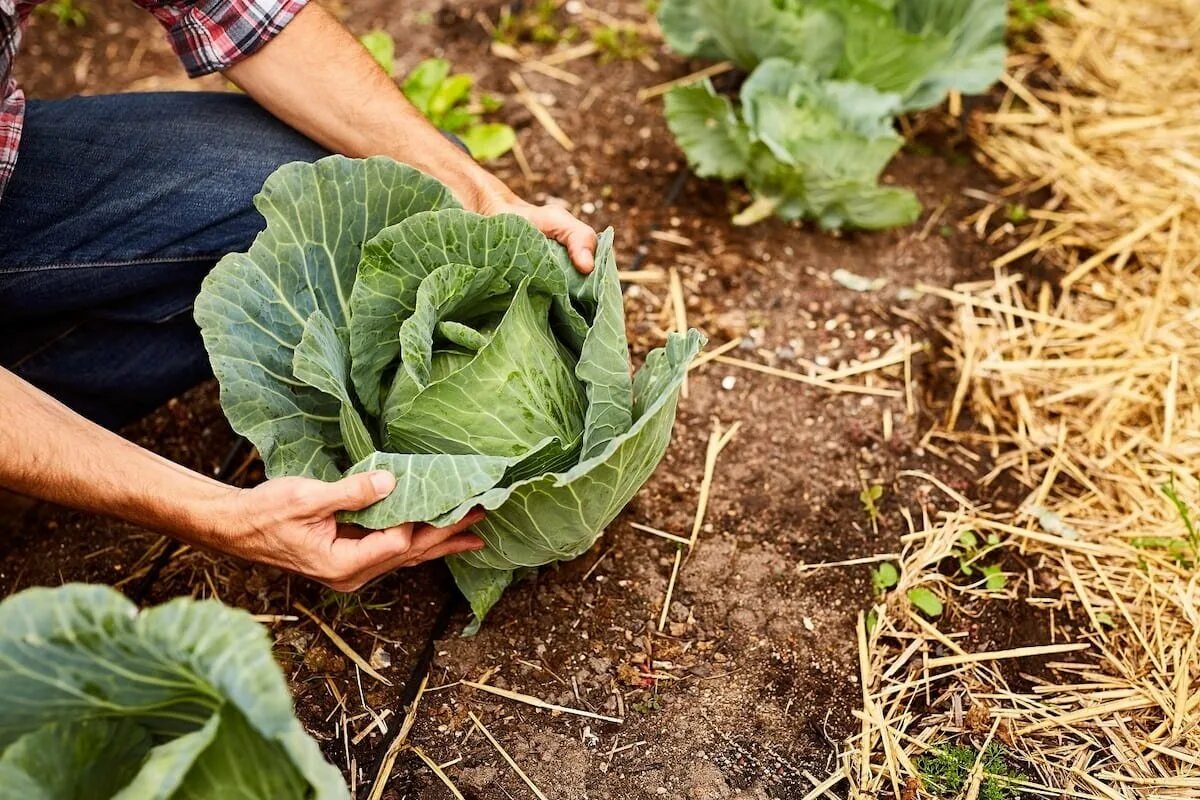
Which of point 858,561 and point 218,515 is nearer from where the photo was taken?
point 218,515

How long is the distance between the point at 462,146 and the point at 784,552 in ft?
4.90

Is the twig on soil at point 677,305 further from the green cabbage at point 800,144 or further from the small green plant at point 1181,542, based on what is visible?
the small green plant at point 1181,542

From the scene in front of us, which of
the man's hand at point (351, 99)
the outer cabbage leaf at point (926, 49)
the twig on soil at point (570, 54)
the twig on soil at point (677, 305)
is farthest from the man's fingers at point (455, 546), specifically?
the twig on soil at point (570, 54)

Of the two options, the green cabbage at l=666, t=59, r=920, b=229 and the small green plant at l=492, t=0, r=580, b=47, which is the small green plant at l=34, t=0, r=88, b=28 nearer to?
the small green plant at l=492, t=0, r=580, b=47

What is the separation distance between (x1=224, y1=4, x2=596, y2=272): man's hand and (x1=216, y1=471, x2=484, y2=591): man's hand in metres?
0.93

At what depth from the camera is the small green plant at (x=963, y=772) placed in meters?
2.35

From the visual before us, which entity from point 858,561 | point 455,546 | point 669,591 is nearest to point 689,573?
point 669,591

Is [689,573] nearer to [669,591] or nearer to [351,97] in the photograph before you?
[669,591]

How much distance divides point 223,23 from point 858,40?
2.22m

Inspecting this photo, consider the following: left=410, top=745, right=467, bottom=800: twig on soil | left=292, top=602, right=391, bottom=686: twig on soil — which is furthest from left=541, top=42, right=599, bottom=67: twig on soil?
left=410, top=745, right=467, bottom=800: twig on soil

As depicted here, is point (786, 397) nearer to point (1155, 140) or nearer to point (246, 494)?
point (246, 494)

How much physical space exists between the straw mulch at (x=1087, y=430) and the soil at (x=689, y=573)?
13 centimetres

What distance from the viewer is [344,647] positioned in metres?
2.55

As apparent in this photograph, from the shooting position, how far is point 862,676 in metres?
2.57
